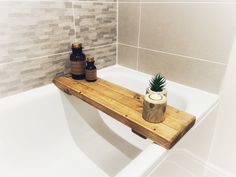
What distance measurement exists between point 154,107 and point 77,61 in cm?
52

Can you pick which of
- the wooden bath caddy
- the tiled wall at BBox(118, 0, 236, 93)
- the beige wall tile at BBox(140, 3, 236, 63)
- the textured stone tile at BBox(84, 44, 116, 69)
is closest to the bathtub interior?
the wooden bath caddy

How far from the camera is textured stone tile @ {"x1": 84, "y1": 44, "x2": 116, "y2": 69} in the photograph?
A: 125 centimetres

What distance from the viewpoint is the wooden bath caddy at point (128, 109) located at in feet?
2.21

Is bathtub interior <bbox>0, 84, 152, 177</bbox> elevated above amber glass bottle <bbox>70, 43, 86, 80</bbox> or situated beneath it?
situated beneath

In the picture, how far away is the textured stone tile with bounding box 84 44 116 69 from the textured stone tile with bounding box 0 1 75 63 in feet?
0.66

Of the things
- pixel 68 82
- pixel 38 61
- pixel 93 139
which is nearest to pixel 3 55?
pixel 38 61

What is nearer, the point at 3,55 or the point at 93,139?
the point at 3,55

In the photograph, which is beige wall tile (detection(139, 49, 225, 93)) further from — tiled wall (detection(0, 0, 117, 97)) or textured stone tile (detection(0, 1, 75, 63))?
textured stone tile (detection(0, 1, 75, 63))

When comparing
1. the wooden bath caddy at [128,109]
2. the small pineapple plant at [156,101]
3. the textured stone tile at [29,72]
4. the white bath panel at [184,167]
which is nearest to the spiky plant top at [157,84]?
the small pineapple plant at [156,101]

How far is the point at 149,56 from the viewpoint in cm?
120

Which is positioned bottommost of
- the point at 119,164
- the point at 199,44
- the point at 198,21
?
the point at 119,164

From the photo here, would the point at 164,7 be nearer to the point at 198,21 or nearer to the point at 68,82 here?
→ the point at 198,21

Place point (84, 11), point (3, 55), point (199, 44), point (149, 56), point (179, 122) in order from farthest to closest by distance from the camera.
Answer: point (149, 56) < point (84, 11) < point (199, 44) < point (3, 55) < point (179, 122)

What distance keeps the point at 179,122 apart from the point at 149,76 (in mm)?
543
